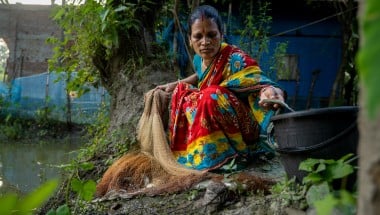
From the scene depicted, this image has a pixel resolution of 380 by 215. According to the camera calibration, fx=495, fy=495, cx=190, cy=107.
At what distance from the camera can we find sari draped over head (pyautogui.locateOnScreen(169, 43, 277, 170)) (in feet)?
10.5

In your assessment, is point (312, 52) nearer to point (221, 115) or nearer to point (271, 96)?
point (221, 115)

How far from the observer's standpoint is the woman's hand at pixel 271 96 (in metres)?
2.71

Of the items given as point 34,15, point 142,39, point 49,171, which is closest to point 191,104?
point 142,39

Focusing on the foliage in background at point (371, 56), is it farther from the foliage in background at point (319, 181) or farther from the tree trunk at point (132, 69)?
the tree trunk at point (132, 69)

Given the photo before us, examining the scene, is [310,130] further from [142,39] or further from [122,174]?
[142,39]

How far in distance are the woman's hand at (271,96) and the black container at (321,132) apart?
385 mm

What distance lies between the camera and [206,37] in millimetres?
3455

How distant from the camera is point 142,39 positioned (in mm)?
4945

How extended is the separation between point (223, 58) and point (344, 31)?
5474 mm

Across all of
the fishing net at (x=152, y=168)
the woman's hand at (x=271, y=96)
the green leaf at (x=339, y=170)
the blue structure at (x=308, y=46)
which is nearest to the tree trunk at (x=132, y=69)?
the fishing net at (x=152, y=168)

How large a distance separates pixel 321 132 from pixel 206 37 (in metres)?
1.47

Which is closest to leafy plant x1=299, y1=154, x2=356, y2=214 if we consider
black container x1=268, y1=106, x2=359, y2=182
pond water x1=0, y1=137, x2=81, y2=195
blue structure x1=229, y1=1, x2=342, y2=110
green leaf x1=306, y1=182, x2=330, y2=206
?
green leaf x1=306, y1=182, x2=330, y2=206

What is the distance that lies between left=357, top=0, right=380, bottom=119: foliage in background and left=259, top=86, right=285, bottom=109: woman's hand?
86.4 inches

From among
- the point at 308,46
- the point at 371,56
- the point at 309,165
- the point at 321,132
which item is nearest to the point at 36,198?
the point at 371,56
